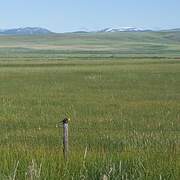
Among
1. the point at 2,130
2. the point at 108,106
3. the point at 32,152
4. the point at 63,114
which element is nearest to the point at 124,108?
the point at 108,106

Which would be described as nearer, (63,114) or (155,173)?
(155,173)

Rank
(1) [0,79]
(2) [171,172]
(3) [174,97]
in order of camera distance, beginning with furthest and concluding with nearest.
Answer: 1. (1) [0,79]
2. (3) [174,97]
3. (2) [171,172]

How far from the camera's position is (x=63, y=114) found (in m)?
21.2

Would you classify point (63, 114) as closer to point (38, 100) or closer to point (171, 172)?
point (38, 100)

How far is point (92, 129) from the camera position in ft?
56.9

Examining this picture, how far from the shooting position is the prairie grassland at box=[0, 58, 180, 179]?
8000 mm

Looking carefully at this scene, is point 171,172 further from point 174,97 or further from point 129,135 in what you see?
point 174,97

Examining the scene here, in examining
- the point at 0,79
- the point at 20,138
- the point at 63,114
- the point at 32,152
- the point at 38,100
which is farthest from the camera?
the point at 0,79

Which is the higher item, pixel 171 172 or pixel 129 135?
pixel 171 172

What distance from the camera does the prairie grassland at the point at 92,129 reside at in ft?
26.2

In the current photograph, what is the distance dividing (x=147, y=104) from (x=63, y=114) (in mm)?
4571

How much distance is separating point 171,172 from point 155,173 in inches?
8.2

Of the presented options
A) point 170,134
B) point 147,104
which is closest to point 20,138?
point 170,134

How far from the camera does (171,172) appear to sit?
304 inches
